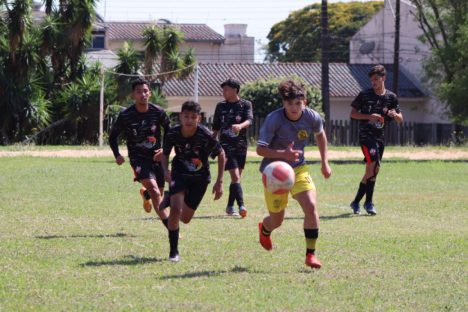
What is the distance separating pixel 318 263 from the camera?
9.73 metres

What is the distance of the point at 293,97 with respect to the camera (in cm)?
991

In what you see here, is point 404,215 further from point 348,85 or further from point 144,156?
point 348,85

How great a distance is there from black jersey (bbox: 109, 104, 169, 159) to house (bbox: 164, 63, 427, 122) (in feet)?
156

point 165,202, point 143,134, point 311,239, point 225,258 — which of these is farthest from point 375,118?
point 311,239

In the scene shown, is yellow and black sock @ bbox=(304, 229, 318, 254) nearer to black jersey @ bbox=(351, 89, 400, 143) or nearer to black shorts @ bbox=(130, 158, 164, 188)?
black shorts @ bbox=(130, 158, 164, 188)

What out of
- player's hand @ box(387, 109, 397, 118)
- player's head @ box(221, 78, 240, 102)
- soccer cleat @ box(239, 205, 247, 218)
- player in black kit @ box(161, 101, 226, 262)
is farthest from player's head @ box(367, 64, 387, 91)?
player in black kit @ box(161, 101, 226, 262)

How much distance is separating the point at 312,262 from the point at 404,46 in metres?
Result: 57.5

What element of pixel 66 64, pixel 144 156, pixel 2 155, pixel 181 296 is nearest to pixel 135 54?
pixel 66 64

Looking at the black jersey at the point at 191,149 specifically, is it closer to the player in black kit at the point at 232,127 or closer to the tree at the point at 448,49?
the player in black kit at the point at 232,127

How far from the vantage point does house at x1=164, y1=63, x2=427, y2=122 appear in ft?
198

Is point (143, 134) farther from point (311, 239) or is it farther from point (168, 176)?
point (311, 239)

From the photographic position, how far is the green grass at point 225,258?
8.22 meters

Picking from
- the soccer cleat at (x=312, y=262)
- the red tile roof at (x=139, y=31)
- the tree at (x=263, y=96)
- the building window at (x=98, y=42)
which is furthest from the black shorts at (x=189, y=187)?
the red tile roof at (x=139, y=31)

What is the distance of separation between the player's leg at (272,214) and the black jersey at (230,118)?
4465 mm
